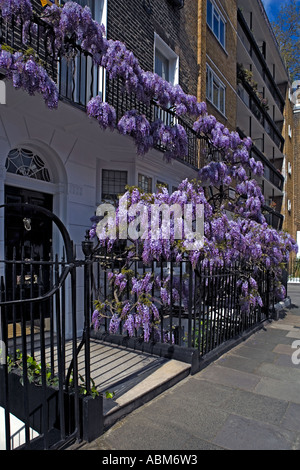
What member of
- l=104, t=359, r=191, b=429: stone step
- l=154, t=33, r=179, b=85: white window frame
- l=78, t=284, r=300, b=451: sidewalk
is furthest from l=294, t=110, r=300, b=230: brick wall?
l=104, t=359, r=191, b=429: stone step

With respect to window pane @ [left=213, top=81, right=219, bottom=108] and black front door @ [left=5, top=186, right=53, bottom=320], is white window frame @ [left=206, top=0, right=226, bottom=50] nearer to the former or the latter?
window pane @ [left=213, top=81, right=219, bottom=108]

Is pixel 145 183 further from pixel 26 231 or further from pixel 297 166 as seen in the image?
pixel 297 166

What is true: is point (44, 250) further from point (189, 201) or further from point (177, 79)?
point (177, 79)

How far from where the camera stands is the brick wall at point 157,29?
7484mm

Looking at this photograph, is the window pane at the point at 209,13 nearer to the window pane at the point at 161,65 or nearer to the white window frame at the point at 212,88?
the white window frame at the point at 212,88

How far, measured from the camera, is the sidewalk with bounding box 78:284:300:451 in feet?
8.64

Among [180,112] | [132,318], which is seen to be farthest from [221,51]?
[132,318]

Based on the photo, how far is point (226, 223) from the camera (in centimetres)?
620

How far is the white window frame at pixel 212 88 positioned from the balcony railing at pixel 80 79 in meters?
2.47

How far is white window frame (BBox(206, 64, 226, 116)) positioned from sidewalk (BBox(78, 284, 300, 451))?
1005cm

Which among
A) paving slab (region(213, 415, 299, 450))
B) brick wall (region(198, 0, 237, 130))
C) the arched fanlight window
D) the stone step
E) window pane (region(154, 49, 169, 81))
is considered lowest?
paving slab (region(213, 415, 299, 450))

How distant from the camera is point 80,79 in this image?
20.7 feet

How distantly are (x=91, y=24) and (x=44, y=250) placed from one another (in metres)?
4.01

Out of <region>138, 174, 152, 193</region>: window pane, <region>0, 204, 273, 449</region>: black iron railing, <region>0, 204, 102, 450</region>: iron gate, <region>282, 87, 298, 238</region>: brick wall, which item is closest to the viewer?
<region>0, 204, 102, 450</region>: iron gate
